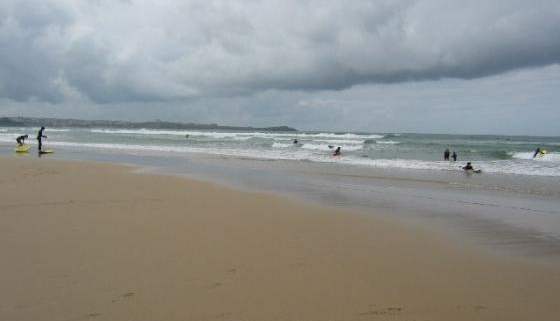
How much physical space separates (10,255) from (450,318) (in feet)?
16.3

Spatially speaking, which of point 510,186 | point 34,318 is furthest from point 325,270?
point 510,186

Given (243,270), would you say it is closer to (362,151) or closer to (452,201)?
(452,201)

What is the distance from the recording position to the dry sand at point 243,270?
3678mm

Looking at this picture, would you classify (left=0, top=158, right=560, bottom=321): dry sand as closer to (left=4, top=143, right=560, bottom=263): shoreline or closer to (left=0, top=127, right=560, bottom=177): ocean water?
(left=4, top=143, right=560, bottom=263): shoreline

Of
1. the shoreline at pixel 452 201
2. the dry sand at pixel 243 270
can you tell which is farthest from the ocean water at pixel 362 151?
the dry sand at pixel 243 270

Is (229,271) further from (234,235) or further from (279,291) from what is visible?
(234,235)

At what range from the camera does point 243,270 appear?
464cm

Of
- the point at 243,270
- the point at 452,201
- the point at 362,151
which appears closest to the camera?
the point at 243,270

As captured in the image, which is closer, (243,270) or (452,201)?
(243,270)

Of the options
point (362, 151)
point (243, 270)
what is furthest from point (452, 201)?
point (362, 151)

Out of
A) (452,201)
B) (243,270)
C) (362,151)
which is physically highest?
(362,151)

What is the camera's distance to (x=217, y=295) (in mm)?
3906

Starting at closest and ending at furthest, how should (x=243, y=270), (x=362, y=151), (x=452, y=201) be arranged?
(x=243, y=270) < (x=452, y=201) < (x=362, y=151)

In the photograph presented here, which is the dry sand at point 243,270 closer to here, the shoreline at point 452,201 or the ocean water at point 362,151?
the shoreline at point 452,201
